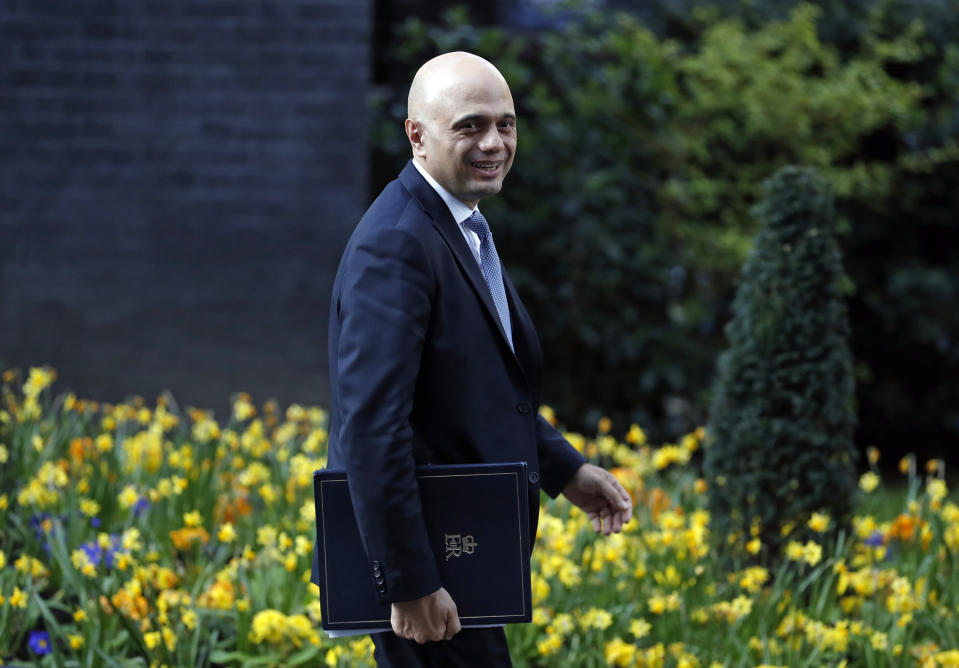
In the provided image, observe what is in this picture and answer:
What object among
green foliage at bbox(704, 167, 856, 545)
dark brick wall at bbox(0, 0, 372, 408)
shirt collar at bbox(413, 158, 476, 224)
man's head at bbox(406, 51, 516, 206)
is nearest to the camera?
man's head at bbox(406, 51, 516, 206)

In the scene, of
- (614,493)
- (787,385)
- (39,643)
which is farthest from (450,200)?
(787,385)

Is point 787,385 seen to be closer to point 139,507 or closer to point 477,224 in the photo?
point 477,224

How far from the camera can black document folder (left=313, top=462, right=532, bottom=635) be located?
1.79 m

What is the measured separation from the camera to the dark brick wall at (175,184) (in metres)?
5.62

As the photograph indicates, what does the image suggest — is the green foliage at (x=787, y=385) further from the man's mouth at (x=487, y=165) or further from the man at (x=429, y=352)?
the man's mouth at (x=487, y=165)

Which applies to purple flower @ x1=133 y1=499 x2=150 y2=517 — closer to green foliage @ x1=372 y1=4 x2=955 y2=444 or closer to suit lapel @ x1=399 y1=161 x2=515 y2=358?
suit lapel @ x1=399 y1=161 x2=515 y2=358

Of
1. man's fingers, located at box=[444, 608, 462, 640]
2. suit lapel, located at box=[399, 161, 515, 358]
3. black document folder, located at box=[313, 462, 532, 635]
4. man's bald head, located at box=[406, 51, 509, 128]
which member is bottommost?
man's fingers, located at box=[444, 608, 462, 640]

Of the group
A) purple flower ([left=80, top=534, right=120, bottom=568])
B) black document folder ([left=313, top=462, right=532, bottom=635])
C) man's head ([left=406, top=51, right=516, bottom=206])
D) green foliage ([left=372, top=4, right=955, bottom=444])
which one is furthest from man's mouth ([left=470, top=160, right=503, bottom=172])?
green foliage ([left=372, top=4, right=955, bottom=444])

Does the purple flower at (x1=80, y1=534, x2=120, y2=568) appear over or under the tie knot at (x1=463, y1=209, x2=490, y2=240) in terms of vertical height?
under

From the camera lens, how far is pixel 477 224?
199 cm

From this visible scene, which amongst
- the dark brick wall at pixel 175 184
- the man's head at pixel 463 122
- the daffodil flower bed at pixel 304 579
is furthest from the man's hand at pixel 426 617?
the dark brick wall at pixel 175 184

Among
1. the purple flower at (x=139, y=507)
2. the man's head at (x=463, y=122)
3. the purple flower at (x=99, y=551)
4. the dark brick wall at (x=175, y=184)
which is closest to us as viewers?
the man's head at (x=463, y=122)

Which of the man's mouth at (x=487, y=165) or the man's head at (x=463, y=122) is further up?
the man's head at (x=463, y=122)

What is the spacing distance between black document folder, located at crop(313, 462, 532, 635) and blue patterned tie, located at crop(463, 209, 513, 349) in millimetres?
304
